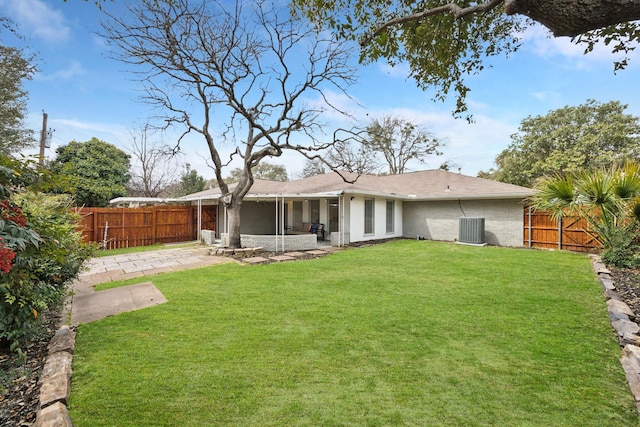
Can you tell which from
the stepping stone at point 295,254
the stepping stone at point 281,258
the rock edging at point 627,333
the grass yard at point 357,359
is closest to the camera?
the grass yard at point 357,359

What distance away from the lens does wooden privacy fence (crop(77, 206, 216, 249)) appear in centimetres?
1296

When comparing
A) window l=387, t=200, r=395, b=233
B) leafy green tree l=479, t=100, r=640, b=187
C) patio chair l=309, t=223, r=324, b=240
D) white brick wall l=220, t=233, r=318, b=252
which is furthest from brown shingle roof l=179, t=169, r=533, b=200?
leafy green tree l=479, t=100, r=640, b=187

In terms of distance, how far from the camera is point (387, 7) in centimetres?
591

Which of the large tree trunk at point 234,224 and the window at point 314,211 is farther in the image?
the window at point 314,211

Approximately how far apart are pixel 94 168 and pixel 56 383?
17.7 metres

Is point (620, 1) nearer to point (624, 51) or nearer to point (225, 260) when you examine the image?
point (624, 51)

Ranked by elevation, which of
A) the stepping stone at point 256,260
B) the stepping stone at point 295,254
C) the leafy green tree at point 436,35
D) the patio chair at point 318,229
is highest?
the leafy green tree at point 436,35

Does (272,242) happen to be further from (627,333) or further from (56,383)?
(627,333)

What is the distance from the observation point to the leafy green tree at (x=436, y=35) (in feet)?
14.8

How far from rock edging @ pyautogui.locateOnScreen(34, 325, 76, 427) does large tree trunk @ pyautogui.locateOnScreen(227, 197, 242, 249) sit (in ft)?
25.8

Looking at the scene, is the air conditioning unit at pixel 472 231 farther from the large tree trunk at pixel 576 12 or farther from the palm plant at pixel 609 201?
the large tree trunk at pixel 576 12

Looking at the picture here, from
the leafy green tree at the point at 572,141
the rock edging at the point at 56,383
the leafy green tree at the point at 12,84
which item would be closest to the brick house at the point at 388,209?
the rock edging at the point at 56,383

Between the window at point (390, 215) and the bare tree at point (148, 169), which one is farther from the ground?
the bare tree at point (148, 169)

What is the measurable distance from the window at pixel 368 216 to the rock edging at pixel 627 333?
9199 millimetres
